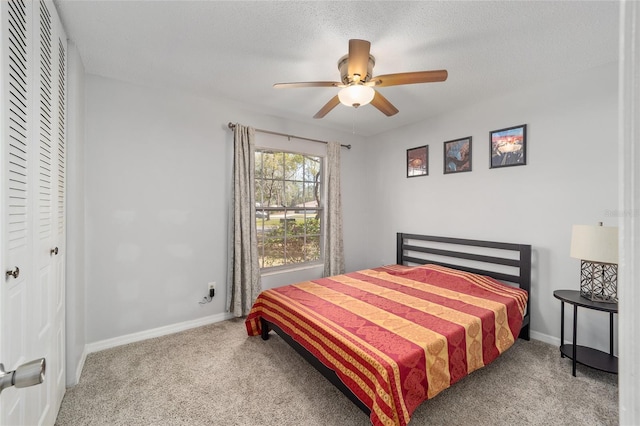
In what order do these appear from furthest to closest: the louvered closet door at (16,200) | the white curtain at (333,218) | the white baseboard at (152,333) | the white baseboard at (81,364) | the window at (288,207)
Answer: the white curtain at (333,218) → the window at (288,207) → the white baseboard at (152,333) → the white baseboard at (81,364) → the louvered closet door at (16,200)

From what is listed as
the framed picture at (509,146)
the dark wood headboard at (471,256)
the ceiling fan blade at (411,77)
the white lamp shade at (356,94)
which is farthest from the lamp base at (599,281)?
the white lamp shade at (356,94)

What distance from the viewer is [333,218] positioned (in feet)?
13.4

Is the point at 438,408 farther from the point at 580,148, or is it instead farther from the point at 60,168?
the point at 60,168

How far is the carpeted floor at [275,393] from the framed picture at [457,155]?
1984 mm

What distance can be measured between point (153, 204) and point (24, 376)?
8.17 ft

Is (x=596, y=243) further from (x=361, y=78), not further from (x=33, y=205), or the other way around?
(x=33, y=205)

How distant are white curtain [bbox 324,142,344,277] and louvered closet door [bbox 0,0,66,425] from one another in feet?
9.35

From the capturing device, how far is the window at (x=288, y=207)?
371 centimetres

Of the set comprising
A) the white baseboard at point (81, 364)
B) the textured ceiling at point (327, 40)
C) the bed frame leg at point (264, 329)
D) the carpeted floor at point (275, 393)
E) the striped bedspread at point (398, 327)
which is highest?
the textured ceiling at point (327, 40)

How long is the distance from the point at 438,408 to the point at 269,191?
→ 9.31ft

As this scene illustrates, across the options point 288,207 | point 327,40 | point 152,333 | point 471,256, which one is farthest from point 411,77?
point 152,333

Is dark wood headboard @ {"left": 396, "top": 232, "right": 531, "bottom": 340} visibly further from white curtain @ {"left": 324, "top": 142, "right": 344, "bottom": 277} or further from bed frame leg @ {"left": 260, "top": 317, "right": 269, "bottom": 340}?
bed frame leg @ {"left": 260, "top": 317, "right": 269, "bottom": 340}

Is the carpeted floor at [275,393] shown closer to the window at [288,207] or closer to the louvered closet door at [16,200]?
the louvered closet door at [16,200]

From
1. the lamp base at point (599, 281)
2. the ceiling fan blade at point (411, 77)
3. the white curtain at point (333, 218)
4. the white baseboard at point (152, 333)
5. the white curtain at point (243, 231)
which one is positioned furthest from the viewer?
the white curtain at point (333, 218)
